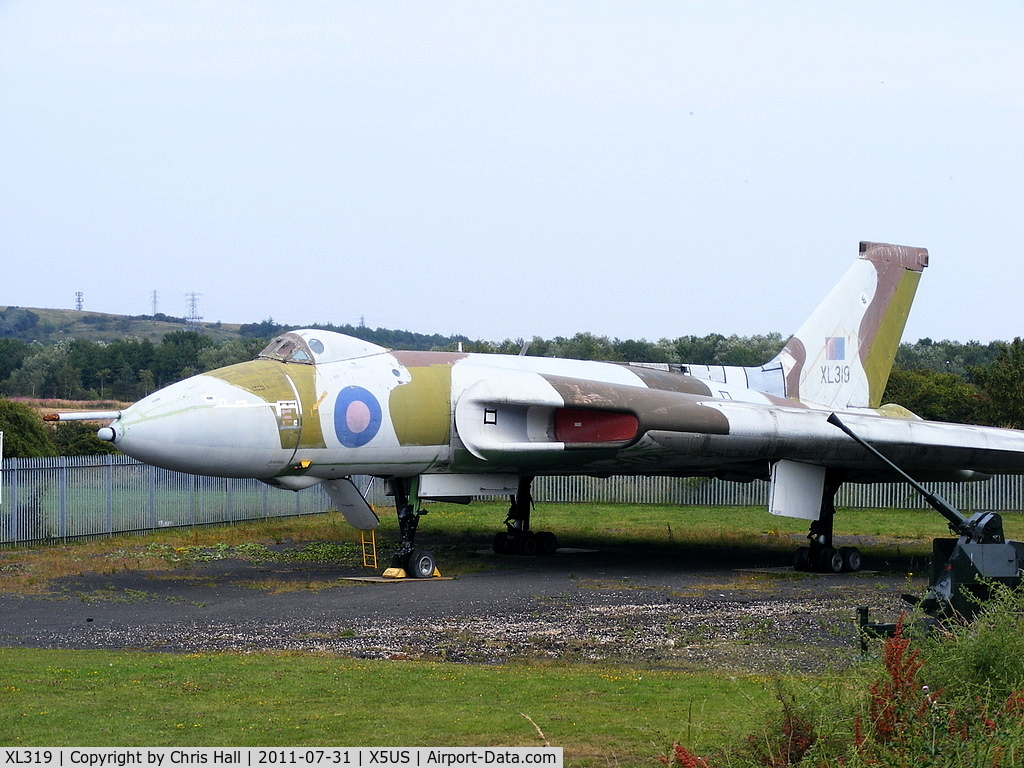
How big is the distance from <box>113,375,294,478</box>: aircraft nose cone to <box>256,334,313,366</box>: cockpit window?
3.70 feet

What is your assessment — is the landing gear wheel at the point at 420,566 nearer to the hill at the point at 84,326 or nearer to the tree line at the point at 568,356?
the tree line at the point at 568,356

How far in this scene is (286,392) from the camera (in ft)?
50.9

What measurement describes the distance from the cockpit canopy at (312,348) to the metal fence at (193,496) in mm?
7555

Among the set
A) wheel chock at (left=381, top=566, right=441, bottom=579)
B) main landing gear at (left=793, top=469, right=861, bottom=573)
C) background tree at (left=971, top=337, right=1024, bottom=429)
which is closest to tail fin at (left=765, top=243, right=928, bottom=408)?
main landing gear at (left=793, top=469, right=861, bottom=573)

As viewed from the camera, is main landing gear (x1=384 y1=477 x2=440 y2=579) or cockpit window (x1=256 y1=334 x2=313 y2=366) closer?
cockpit window (x1=256 y1=334 x2=313 y2=366)

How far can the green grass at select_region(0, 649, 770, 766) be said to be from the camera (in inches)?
277

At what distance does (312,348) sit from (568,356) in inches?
2435

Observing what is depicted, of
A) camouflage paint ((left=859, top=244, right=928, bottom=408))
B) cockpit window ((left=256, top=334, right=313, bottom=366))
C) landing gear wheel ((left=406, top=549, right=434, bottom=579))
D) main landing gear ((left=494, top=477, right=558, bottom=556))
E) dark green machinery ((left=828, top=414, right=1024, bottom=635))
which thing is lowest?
main landing gear ((left=494, top=477, right=558, bottom=556))

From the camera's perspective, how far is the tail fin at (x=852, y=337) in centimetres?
2227

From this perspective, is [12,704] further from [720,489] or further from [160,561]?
[720,489]

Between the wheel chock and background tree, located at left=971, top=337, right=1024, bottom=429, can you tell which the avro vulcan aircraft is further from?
background tree, located at left=971, top=337, right=1024, bottom=429

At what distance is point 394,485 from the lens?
17688 millimetres

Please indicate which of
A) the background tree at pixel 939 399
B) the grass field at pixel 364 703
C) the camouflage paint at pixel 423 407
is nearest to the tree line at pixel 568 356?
→ the background tree at pixel 939 399

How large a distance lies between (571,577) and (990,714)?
11679mm
